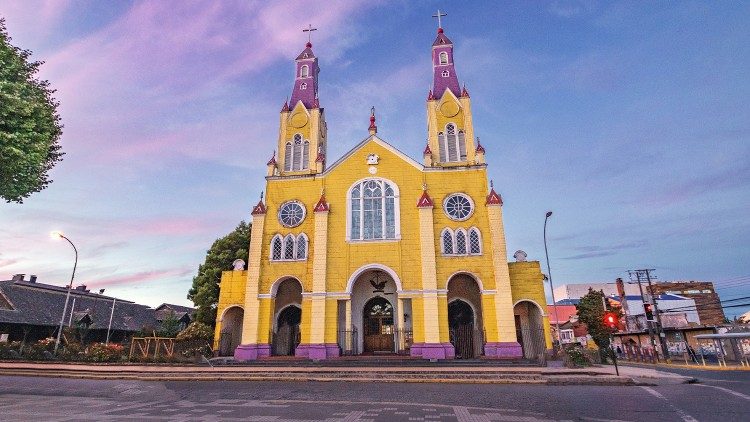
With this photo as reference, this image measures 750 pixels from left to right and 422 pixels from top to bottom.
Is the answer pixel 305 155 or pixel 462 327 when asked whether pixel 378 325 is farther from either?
pixel 305 155

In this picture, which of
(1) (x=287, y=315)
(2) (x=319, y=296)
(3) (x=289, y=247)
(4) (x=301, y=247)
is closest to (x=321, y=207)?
(4) (x=301, y=247)

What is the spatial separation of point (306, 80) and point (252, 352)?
72.3ft

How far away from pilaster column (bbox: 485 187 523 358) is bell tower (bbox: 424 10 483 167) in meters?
4.10

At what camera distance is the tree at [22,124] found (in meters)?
12.8

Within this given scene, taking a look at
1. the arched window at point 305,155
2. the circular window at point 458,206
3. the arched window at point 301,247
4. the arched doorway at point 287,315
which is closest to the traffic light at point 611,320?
the circular window at point 458,206

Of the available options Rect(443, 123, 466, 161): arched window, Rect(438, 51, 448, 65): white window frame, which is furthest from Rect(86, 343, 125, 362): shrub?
Rect(438, 51, 448, 65): white window frame

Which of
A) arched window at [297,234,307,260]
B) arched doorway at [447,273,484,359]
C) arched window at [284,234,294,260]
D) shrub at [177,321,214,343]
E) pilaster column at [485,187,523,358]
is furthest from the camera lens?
arched window at [284,234,294,260]

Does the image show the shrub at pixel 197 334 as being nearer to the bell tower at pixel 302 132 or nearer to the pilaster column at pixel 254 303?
the pilaster column at pixel 254 303

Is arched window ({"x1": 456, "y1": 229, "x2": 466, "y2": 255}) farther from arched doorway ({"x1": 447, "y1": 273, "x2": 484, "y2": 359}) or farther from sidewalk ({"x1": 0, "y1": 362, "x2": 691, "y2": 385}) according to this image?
sidewalk ({"x1": 0, "y1": 362, "x2": 691, "y2": 385})

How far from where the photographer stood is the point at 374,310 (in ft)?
87.7

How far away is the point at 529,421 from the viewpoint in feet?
28.0

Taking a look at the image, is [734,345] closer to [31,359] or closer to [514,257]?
[514,257]

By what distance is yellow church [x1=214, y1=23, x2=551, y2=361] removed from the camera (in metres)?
23.9

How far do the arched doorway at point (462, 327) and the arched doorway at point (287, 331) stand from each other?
10694mm
